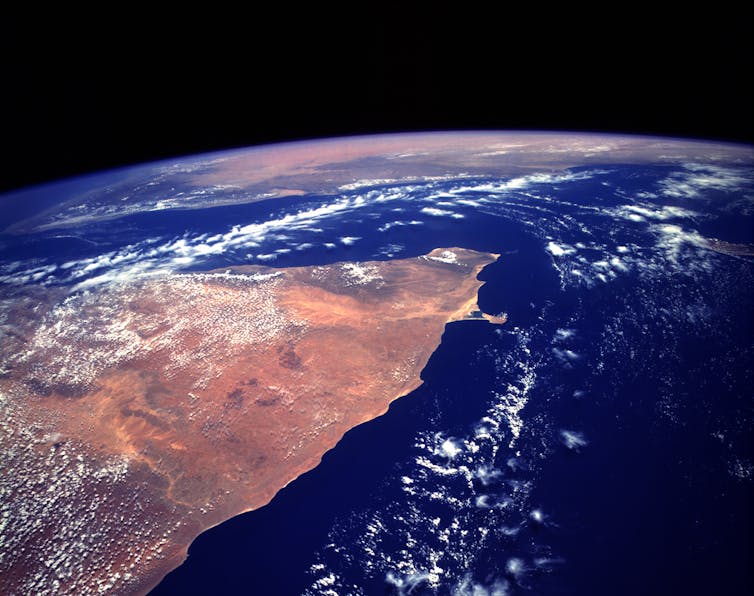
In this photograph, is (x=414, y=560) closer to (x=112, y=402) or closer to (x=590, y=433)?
(x=590, y=433)

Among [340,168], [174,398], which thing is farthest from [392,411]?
[340,168]

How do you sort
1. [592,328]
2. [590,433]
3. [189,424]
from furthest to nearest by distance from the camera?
[592,328] → [189,424] → [590,433]

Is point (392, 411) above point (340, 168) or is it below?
below

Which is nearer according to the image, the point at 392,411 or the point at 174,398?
the point at 392,411

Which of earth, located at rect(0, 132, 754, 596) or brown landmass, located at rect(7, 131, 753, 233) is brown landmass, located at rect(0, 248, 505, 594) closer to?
earth, located at rect(0, 132, 754, 596)

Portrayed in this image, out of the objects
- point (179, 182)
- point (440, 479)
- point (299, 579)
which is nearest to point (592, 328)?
point (440, 479)

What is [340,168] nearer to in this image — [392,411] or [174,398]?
[174,398]
